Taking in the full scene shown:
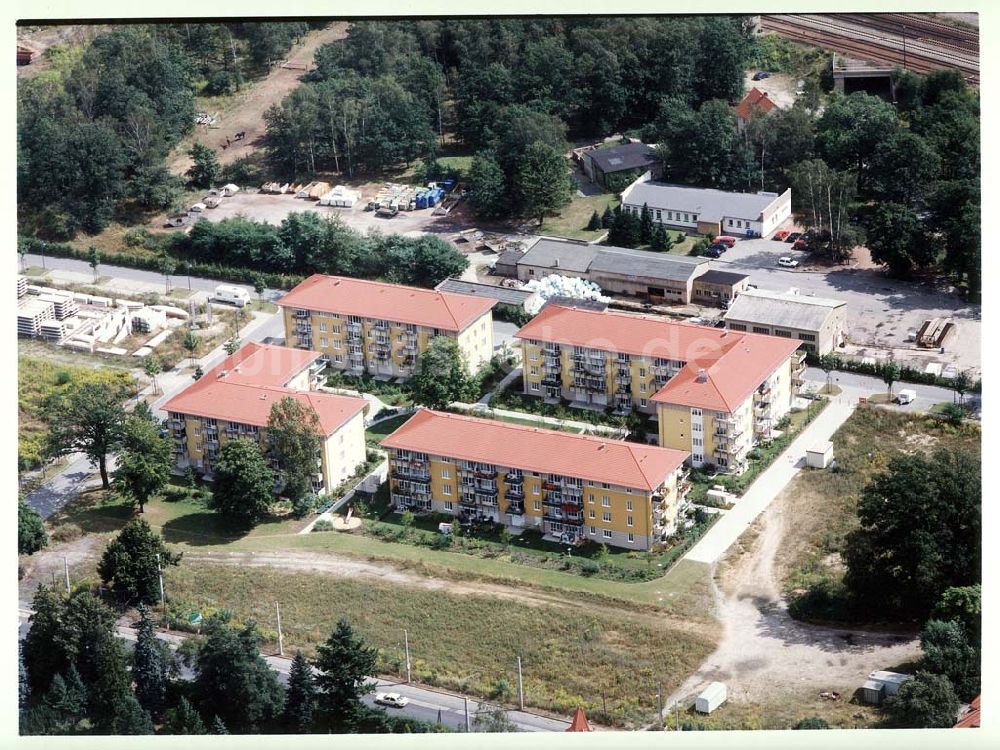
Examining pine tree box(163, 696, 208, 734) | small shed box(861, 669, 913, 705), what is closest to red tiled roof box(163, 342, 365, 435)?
pine tree box(163, 696, 208, 734)

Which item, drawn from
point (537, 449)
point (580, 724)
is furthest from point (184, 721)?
point (537, 449)

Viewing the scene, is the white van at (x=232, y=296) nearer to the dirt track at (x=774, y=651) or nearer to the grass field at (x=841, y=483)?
the grass field at (x=841, y=483)

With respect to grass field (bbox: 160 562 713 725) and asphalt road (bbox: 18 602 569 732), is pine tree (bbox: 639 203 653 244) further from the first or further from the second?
asphalt road (bbox: 18 602 569 732)

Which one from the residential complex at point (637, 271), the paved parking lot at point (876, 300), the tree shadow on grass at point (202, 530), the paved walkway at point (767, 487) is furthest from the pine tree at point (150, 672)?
the paved parking lot at point (876, 300)

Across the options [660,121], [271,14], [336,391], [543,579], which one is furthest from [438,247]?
[271,14]

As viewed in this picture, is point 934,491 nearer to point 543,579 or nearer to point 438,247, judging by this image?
point 543,579

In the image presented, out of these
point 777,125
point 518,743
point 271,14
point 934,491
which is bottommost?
point 518,743

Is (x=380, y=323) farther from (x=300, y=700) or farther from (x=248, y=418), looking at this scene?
(x=300, y=700)
